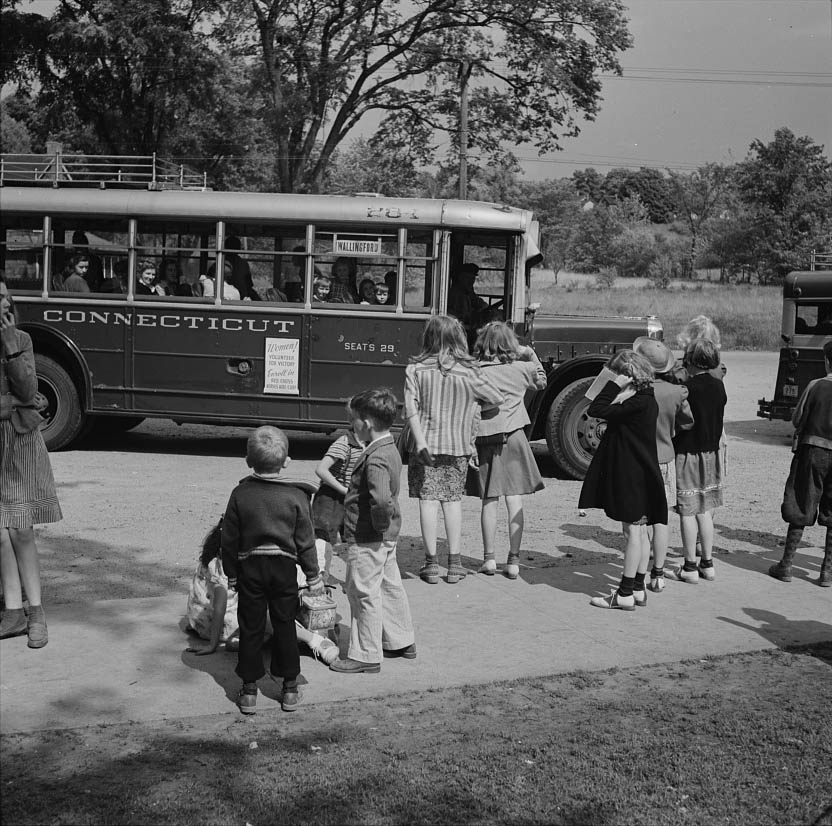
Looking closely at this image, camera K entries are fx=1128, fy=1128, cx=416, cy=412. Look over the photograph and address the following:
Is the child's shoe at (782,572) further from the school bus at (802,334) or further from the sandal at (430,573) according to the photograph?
the school bus at (802,334)

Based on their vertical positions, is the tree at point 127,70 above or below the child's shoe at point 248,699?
above

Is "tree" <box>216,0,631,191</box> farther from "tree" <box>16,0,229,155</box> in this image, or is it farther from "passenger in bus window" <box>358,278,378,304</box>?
"passenger in bus window" <box>358,278,378,304</box>

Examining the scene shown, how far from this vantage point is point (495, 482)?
7.37 meters

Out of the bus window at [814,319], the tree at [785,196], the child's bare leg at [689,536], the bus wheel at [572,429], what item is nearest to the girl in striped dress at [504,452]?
the child's bare leg at [689,536]

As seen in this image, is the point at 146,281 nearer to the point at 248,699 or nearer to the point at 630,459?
the point at 630,459

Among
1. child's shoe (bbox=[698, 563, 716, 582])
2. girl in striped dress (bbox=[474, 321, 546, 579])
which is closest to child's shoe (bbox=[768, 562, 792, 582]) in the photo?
child's shoe (bbox=[698, 563, 716, 582])

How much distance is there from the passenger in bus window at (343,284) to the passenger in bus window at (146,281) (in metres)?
1.78

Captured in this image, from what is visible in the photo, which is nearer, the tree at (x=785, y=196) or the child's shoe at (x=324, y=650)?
the child's shoe at (x=324, y=650)

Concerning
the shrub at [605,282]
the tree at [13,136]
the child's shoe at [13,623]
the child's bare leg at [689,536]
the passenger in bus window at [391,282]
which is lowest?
the child's shoe at [13,623]

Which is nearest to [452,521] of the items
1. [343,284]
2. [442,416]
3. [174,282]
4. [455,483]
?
[455,483]

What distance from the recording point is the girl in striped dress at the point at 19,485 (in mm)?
5371

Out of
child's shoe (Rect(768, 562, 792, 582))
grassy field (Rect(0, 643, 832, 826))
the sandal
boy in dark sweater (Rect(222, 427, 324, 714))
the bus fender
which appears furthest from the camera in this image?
the bus fender

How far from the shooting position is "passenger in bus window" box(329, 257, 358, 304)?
11281 mm

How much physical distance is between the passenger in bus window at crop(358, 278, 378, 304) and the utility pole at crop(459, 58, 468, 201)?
750 inches
